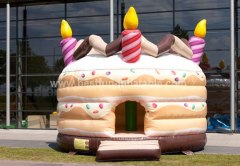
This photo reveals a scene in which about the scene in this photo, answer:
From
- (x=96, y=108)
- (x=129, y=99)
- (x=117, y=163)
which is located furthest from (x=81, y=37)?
(x=117, y=163)

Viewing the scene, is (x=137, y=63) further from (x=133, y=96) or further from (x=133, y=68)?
(x=133, y=96)

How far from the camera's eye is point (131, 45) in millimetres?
10664

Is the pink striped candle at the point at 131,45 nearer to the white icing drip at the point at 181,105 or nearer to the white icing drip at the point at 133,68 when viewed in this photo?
the white icing drip at the point at 133,68

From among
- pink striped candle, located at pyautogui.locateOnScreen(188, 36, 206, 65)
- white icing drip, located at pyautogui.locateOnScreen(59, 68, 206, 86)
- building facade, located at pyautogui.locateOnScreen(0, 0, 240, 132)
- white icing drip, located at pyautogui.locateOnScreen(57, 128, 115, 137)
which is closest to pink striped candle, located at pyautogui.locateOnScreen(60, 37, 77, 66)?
white icing drip, located at pyautogui.locateOnScreen(59, 68, 206, 86)

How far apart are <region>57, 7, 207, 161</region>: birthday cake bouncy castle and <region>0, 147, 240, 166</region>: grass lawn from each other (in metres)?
0.25

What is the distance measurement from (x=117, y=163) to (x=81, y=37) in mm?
10543

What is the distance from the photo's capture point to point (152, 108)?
1049cm

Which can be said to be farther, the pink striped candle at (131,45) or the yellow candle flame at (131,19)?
the pink striped candle at (131,45)

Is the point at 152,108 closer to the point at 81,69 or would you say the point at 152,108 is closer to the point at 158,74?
the point at 158,74

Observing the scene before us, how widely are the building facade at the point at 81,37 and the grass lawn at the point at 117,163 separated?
21.7 ft

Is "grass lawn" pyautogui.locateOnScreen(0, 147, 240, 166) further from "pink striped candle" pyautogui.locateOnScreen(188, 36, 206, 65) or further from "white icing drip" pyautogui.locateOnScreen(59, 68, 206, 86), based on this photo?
"pink striped candle" pyautogui.locateOnScreen(188, 36, 206, 65)

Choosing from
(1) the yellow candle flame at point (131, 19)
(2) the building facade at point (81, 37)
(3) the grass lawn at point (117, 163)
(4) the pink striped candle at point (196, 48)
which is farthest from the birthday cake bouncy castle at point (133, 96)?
(2) the building facade at point (81, 37)

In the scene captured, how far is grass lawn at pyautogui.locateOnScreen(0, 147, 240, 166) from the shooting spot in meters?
9.62

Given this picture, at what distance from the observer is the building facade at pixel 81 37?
1764 cm
